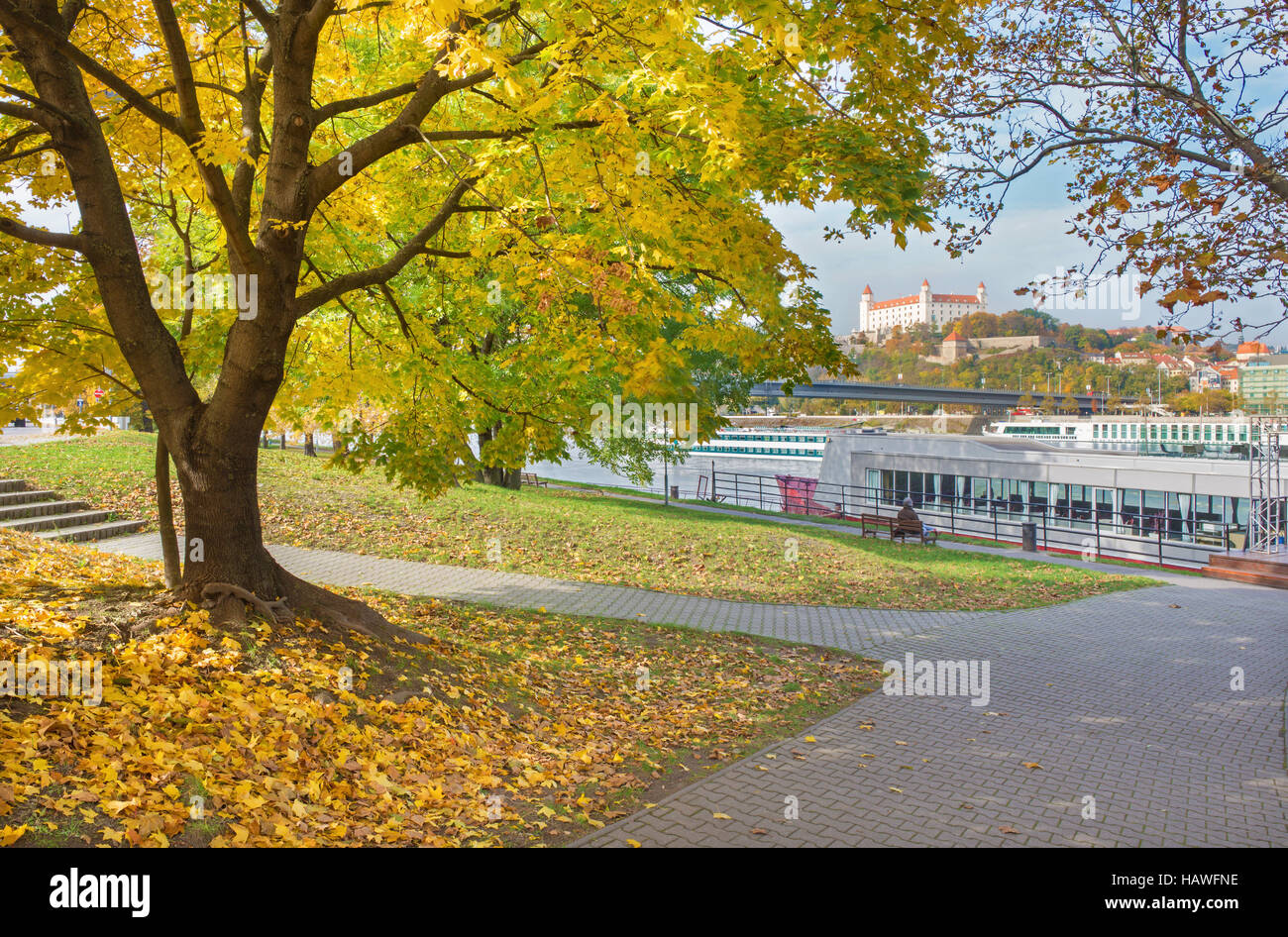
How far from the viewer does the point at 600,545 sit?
16.5 meters

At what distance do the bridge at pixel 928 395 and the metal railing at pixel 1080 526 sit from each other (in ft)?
51.4

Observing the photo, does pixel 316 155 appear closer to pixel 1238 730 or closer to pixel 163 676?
pixel 163 676

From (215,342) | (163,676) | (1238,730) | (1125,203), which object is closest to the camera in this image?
(163,676)

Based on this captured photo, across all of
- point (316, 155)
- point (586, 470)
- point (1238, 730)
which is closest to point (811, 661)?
point (1238, 730)

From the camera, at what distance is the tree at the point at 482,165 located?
600cm

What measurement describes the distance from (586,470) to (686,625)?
172ft

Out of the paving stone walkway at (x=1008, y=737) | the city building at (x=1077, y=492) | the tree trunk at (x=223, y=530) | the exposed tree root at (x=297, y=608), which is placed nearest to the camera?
the paving stone walkway at (x=1008, y=737)

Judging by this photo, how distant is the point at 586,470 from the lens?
209 feet

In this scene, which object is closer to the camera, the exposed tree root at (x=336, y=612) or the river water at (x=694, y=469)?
the exposed tree root at (x=336, y=612)

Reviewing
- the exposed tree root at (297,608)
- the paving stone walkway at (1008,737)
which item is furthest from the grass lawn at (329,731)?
the paving stone walkway at (1008,737)

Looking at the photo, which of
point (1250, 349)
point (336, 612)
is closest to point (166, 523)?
point (336, 612)

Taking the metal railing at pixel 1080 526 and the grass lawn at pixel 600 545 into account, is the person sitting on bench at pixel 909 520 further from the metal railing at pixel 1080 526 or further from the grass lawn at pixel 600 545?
the metal railing at pixel 1080 526
